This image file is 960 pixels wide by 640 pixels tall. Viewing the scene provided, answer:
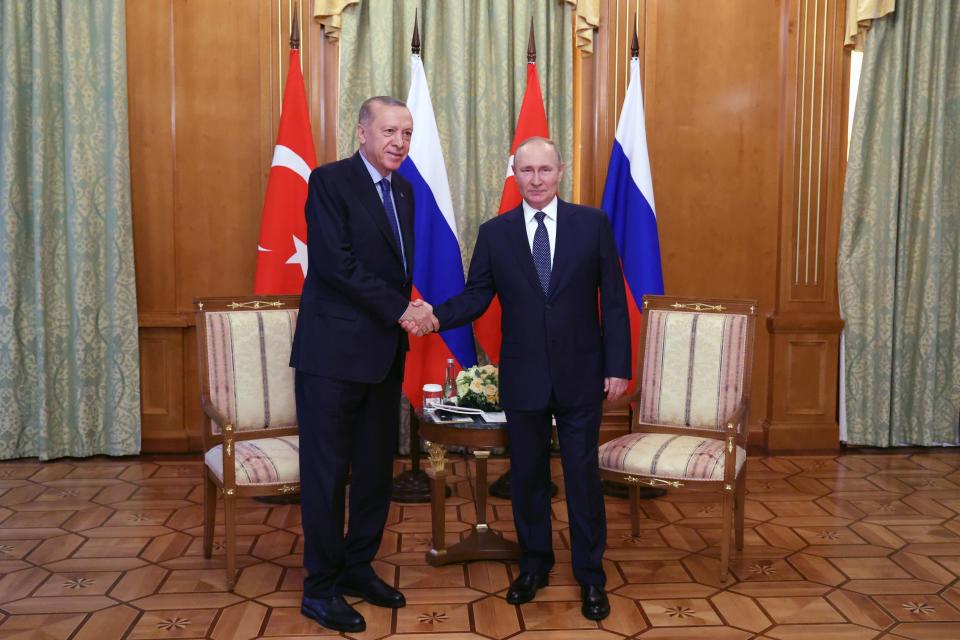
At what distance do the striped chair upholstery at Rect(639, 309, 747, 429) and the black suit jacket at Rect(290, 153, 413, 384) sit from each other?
1.27 m

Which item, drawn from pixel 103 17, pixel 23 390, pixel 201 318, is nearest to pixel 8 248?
pixel 23 390

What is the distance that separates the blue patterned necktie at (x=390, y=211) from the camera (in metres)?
2.79

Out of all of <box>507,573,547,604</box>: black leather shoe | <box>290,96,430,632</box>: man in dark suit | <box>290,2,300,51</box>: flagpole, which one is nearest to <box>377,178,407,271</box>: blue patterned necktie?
<box>290,96,430,632</box>: man in dark suit

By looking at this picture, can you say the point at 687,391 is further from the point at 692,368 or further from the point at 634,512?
the point at 634,512

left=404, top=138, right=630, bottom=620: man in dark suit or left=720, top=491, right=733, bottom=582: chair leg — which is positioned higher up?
left=404, top=138, right=630, bottom=620: man in dark suit

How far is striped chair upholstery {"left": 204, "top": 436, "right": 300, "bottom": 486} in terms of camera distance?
2.95m

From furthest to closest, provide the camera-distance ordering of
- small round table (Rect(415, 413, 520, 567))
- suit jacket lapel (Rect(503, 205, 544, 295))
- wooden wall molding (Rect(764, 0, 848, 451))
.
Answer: wooden wall molding (Rect(764, 0, 848, 451))
small round table (Rect(415, 413, 520, 567))
suit jacket lapel (Rect(503, 205, 544, 295))

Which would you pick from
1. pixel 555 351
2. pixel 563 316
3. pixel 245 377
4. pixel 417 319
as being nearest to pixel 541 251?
pixel 563 316

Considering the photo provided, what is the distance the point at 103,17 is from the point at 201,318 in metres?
2.30

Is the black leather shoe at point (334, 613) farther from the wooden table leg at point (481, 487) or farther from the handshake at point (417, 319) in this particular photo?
the handshake at point (417, 319)

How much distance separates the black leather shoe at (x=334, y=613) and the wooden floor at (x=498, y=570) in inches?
1.2

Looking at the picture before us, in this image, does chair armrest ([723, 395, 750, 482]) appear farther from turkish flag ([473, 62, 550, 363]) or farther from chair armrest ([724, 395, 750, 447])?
turkish flag ([473, 62, 550, 363])

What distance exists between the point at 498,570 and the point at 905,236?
3437 millimetres

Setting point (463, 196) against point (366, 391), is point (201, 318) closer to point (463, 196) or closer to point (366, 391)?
point (366, 391)
